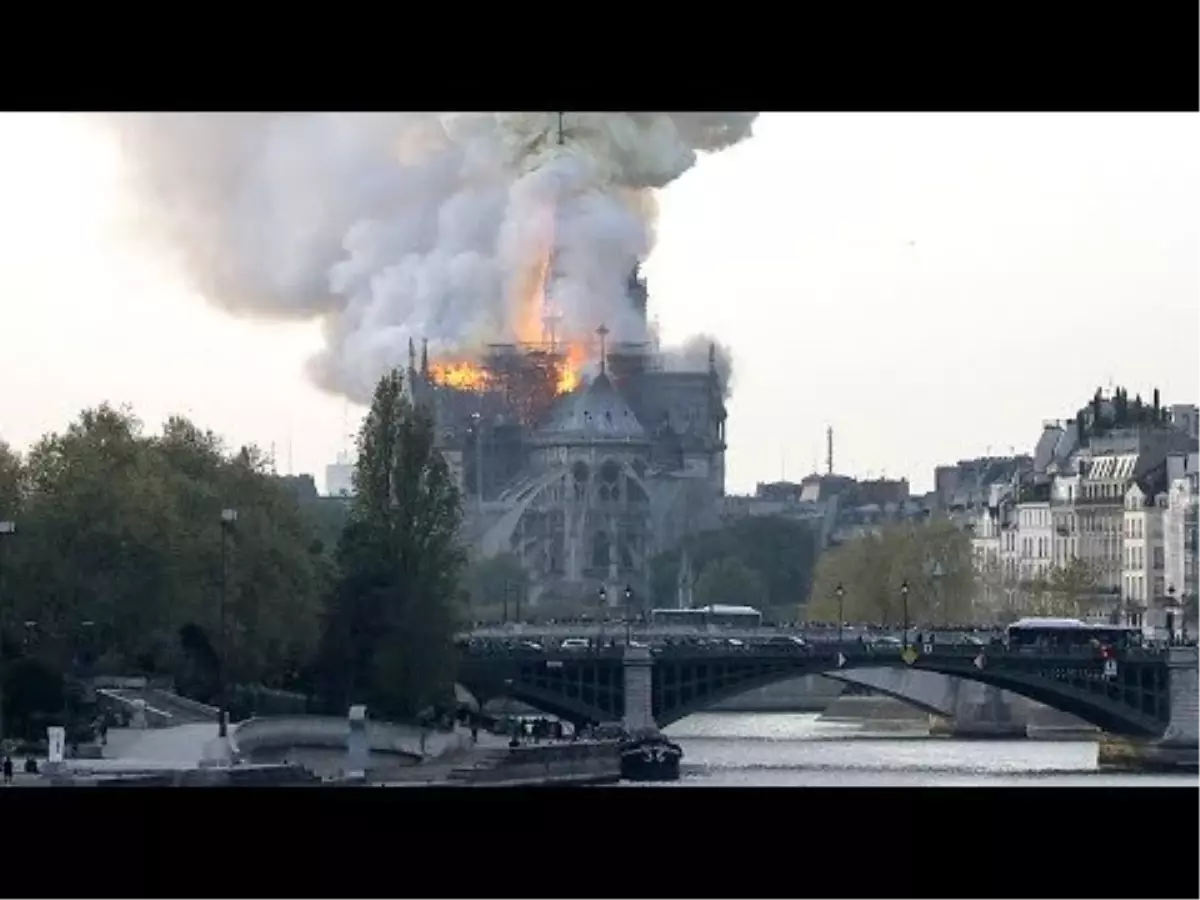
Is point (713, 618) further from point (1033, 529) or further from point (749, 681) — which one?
point (749, 681)

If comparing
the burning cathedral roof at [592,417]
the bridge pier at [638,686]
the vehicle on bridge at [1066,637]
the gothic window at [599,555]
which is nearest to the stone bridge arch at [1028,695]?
the bridge pier at [638,686]

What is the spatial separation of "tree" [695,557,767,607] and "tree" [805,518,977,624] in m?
8.38

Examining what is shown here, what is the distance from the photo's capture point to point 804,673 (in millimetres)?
44938

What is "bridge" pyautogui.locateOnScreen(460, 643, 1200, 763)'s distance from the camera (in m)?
43.7

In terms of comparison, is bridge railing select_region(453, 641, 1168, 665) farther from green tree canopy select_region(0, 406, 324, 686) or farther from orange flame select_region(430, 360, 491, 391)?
orange flame select_region(430, 360, 491, 391)

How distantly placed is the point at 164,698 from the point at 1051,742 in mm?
18553

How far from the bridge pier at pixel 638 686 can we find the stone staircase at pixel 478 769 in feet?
23.9

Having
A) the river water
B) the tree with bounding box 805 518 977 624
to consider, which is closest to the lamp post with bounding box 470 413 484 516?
the tree with bounding box 805 518 977 624

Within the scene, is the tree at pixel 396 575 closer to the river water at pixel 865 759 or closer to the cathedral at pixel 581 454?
the river water at pixel 865 759

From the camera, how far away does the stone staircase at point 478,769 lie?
3486cm

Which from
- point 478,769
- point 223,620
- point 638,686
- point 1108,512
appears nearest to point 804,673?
point 638,686
